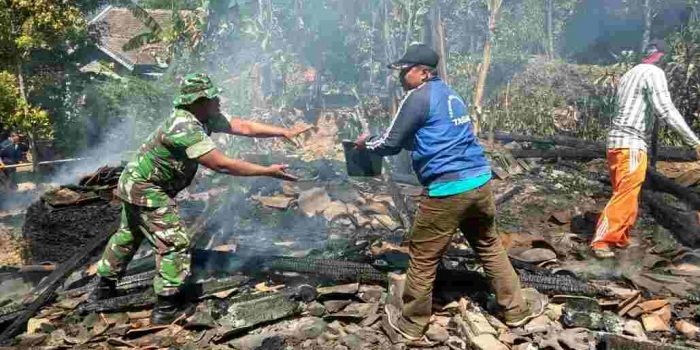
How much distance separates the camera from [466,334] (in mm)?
4277

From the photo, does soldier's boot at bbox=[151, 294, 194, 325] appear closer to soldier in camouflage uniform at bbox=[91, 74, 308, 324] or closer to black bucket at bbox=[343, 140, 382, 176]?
soldier in camouflage uniform at bbox=[91, 74, 308, 324]

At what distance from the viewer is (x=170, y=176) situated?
4.58m

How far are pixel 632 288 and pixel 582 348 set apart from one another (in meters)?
1.32

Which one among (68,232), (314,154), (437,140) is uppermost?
(437,140)

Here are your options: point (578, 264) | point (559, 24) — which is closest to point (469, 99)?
point (578, 264)

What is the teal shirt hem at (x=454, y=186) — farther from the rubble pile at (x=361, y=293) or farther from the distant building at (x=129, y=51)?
the distant building at (x=129, y=51)

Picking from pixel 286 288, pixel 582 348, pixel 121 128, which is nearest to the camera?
pixel 582 348

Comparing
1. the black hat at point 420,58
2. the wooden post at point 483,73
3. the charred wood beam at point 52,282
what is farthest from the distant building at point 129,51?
the black hat at point 420,58

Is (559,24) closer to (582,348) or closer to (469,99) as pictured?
(469,99)

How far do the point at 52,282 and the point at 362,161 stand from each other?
3.28 metres

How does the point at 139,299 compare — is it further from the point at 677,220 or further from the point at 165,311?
the point at 677,220

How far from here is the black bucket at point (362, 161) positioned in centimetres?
480

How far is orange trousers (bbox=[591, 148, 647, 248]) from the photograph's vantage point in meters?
5.50

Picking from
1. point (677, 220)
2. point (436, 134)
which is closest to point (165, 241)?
point (436, 134)
